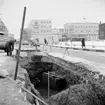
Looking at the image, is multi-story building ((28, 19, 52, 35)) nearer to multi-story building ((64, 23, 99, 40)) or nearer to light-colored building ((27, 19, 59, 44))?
light-colored building ((27, 19, 59, 44))

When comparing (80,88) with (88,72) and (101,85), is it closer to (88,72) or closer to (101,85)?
(101,85)

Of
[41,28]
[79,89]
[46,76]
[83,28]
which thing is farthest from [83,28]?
[79,89]

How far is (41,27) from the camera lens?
78.6 meters

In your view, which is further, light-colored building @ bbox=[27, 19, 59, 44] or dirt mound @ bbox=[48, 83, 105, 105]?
light-colored building @ bbox=[27, 19, 59, 44]

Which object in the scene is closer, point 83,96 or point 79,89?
point 83,96

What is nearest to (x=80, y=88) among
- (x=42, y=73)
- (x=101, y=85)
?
(x=101, y=85)

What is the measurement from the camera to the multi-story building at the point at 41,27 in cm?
7506

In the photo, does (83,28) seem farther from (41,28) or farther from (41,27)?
(41,28)

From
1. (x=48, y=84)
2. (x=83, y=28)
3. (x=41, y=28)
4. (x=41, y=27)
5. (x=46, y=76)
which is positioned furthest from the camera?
(x=83, y=28)

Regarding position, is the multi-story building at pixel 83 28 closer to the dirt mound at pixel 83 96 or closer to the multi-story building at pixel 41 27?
the multi-story building at pixel 41 27

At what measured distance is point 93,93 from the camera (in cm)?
509

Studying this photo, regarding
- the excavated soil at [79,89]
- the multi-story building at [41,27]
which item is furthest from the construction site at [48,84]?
the multi-story building at [41,27]

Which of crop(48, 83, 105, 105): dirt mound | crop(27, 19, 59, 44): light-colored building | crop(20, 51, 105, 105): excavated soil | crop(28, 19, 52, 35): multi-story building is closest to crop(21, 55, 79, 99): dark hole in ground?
crop(20, 51, 105, 105): excavated soil

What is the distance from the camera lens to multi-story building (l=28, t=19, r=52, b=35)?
246 feet
